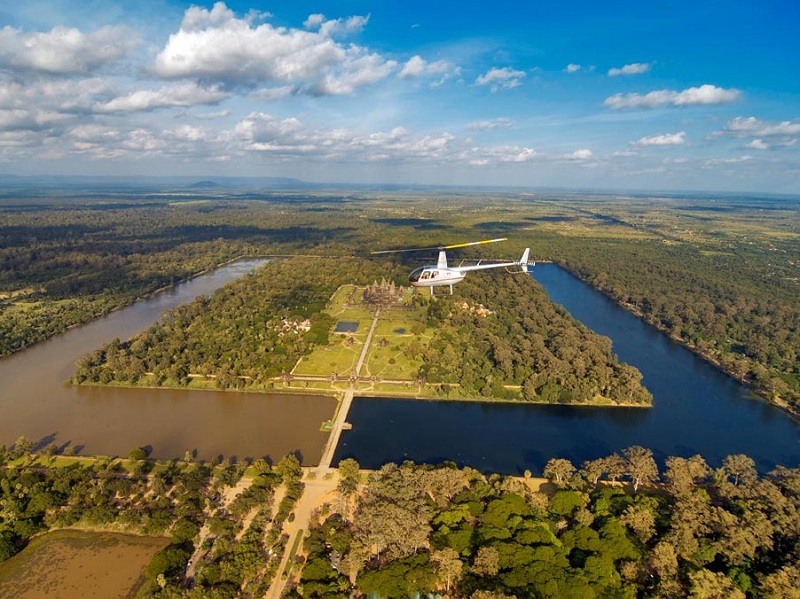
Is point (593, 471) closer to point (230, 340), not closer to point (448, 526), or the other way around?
point (448, 526)

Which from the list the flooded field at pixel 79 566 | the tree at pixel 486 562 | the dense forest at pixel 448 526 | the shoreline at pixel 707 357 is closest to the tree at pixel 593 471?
the dense forest at pixel 448 526

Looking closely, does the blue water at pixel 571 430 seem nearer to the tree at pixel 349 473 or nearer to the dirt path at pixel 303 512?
the tree at pixel 349 473

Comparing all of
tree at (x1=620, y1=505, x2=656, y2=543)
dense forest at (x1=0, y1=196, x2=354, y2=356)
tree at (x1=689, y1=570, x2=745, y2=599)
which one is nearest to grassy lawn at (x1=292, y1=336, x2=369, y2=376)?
tree at (x1=620, y1=505, x2=656, y2=543)

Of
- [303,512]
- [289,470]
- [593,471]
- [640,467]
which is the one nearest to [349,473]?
[303,512]

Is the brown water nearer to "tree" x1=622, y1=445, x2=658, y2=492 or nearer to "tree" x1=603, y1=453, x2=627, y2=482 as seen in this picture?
"tree" x1=603, y1=453, x2=627, y2=482

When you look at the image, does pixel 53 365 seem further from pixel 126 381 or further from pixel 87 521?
pixel 87 521
